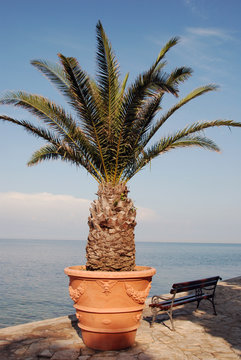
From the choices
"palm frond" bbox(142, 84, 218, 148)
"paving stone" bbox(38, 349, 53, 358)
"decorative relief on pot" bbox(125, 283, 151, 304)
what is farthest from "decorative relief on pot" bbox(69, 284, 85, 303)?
"palm frond" bbox(142, 84, 218, 148)

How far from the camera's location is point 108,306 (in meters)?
4.83

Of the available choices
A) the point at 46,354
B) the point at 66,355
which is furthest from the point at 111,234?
the point at 46,354

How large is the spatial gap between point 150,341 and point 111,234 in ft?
6.12

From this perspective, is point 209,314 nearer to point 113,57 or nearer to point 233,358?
point 233,358

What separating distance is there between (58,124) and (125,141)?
4.55ft

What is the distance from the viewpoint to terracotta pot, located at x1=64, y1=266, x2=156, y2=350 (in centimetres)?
480

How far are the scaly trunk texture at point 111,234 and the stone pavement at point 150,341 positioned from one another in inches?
48.5

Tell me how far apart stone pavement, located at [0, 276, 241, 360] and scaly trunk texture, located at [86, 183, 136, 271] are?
4.04 feet

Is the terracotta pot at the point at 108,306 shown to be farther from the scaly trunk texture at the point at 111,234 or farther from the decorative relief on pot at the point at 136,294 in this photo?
the scaly trunk texture at the point at 111,234

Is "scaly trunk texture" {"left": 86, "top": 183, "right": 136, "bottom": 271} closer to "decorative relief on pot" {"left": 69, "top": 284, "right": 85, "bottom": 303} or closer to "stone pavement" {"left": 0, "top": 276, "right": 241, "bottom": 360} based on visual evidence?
"decorative relief on pot" {"left": 69, "top": 284, "right": 85, "bottom": 303}

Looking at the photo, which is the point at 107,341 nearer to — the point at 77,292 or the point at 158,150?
the point at 77,292

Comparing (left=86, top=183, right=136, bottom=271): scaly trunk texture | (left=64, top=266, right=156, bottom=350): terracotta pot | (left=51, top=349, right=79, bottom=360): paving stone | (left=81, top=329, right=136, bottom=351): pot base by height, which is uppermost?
(left=86, top=183, right=136, bottom=271): scaly trunk texture

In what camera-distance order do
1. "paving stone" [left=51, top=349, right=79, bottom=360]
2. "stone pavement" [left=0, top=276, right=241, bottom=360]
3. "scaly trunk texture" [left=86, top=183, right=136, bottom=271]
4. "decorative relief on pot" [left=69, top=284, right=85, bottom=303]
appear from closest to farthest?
"paving stone" [left=51, top=349, right=79, bottom=360], "stone pavement" [left=0, top=276, right=241, bottom=360], "decorative relief on pot" [left=69, top=284, right=85, bottom=303], "scaly trunk texture" [left=86, top=183, right=136, bottom=271]

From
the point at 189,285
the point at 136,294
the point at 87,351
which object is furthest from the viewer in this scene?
the point at 189,285
